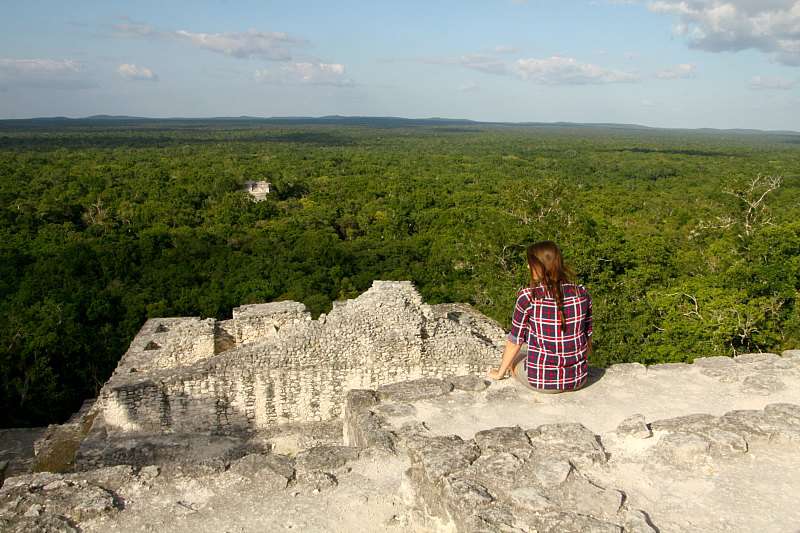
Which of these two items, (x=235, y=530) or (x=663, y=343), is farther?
(x=663, y=343)

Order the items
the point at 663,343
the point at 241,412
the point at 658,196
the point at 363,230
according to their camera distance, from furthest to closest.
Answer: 1. the point at 658,196
2. the point at 363,230
3. the point at 663,343
4. the point at 241,412

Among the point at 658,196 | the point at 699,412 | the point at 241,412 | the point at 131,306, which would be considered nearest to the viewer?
the point at 699,412

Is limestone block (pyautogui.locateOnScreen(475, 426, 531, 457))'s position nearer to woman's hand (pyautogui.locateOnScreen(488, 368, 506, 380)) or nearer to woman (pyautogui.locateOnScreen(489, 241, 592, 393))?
woman (pyautogui.locateOnScreen(489, 241, 592, 393))

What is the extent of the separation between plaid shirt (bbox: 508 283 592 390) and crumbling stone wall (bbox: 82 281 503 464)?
4024mm

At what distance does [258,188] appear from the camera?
46062 mm

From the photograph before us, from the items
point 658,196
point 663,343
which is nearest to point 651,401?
point 663,343

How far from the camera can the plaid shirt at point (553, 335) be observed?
4.99m

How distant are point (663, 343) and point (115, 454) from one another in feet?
42.5

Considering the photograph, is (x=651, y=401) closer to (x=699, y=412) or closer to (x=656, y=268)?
(x=699, y=412)

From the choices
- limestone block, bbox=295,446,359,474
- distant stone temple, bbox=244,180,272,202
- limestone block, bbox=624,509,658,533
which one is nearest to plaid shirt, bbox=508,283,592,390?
limestone block, bbox=624,509,658,533

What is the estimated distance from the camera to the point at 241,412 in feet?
29.2

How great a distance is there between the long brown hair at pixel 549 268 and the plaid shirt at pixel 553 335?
54mm

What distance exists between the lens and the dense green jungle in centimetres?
1463

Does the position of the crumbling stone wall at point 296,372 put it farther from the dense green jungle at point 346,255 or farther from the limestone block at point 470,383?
the dense green jungle at point 346,255
